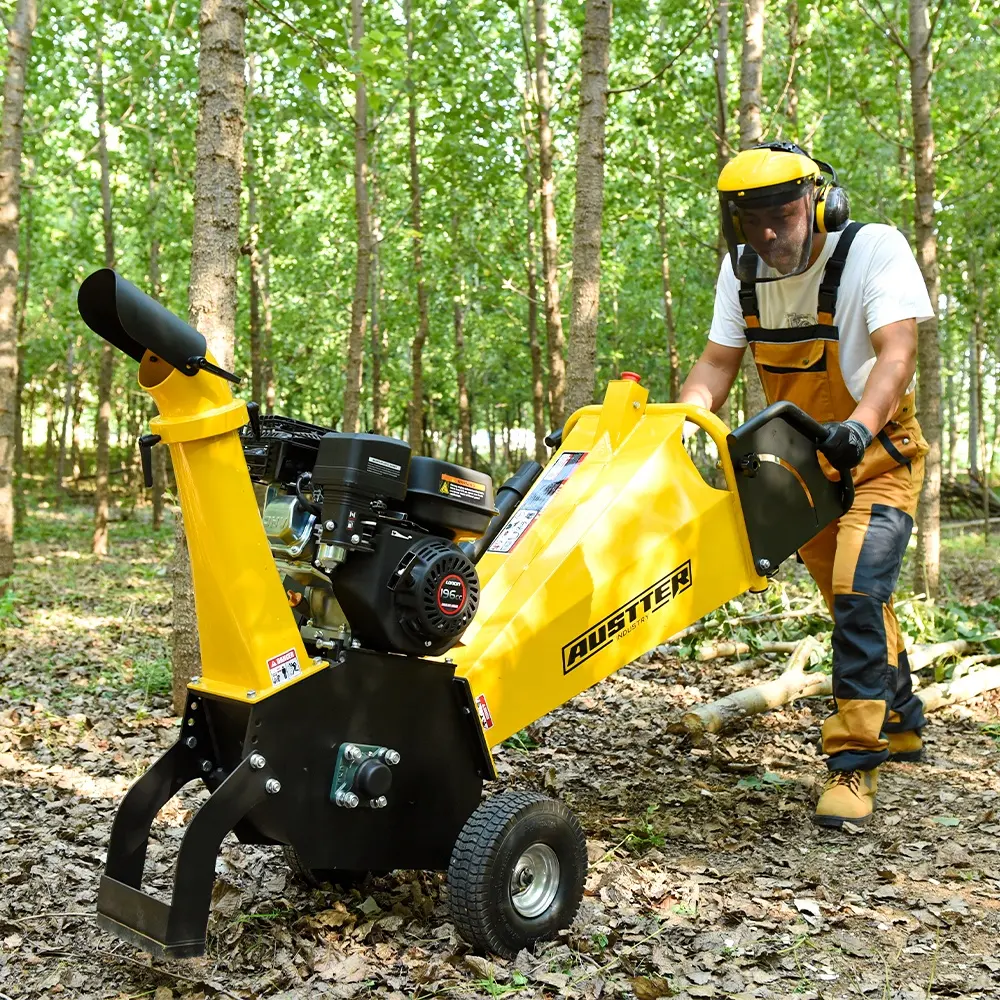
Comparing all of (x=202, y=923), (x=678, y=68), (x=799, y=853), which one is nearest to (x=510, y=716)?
(x=202, y=923)

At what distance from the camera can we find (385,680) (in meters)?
2.80

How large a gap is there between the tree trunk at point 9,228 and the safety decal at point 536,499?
25.0 ft

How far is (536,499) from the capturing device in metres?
3.44

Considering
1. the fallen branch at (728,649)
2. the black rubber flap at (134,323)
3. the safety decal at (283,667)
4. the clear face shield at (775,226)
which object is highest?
the clear face shield at (775,226)

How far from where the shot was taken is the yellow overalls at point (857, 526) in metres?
4.04

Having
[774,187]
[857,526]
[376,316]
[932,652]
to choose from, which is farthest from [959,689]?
[376,316]

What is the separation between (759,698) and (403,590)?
307cm

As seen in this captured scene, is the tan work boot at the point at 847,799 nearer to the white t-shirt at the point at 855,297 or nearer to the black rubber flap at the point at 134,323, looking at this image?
the white t-shirt at the point at 855,297

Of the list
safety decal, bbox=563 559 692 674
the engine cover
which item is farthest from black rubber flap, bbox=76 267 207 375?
safety decal, bbox=563 559 692 674

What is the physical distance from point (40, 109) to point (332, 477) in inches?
605

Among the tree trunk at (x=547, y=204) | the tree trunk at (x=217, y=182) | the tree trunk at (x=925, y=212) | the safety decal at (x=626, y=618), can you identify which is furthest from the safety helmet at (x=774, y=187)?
the tree trunk at (x=547, y=204)

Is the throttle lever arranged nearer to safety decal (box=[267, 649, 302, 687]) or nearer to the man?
safety decal (box=[267, 649, 302, 687])

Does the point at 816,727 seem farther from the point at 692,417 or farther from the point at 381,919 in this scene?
the point at 381,919

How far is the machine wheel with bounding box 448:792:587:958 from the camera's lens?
9.00 ft
